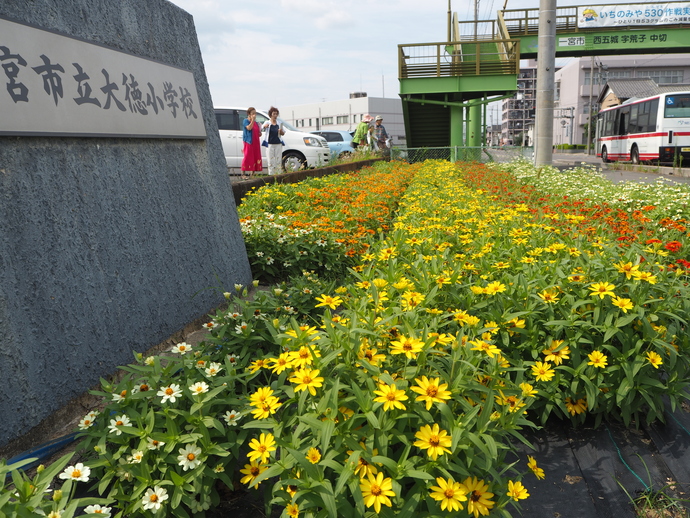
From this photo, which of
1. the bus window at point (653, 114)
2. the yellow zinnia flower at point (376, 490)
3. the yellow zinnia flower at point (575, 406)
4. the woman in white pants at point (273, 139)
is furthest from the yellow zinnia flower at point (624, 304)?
the bus window at point (653, 114)

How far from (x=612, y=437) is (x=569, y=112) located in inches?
3041

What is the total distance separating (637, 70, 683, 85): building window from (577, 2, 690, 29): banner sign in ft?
146

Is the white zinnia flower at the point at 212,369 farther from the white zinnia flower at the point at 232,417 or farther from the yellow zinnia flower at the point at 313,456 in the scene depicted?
the yellow zinnia flower at the point at 313,456

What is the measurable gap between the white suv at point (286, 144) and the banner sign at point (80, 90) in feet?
30.1

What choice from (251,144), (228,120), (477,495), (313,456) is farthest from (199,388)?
(228,120)

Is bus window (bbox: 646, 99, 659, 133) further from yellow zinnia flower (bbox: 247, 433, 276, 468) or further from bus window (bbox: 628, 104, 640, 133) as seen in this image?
yellow zinnia flower (bbox: 247, 433, 276, 468)

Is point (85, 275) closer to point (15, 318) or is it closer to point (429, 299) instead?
point (15, 318)

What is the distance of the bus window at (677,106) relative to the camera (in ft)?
61.5

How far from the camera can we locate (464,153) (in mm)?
18125

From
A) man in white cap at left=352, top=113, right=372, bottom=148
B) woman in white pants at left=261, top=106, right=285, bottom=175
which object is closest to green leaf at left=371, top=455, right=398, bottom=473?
woman in white pants at left=261, top=106, right=285, bottom=175

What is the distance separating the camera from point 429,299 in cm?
230

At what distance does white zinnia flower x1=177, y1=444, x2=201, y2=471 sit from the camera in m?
1.73

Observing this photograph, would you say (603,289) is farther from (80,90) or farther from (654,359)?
(80,90)

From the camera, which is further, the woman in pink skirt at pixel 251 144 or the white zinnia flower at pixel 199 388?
the woman in pink skirt at pixel 251 144
